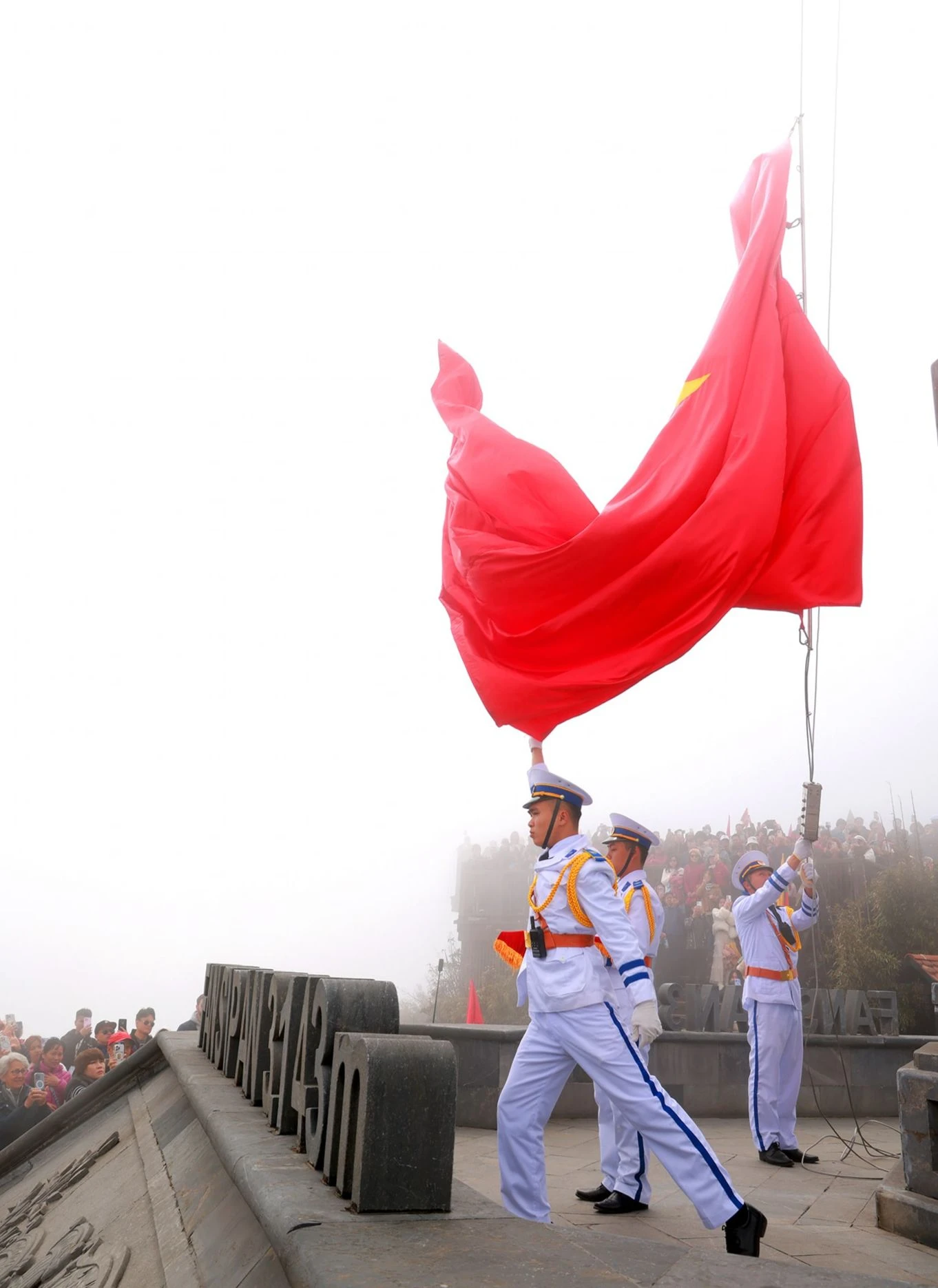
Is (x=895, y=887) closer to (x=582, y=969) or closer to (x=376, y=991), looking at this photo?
(x=582, y=969)

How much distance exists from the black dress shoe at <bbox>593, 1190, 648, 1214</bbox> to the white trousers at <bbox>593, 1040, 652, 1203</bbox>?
0.02 metres

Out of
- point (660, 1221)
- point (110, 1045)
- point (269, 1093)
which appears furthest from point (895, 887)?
point (269, 1093)

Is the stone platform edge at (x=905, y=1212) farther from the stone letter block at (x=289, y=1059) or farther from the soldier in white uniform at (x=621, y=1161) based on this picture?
the stone letter block at (x=289, y=1059)

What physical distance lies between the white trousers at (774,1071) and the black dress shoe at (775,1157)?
0.03 m

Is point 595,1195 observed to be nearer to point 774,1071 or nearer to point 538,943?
point 538,943

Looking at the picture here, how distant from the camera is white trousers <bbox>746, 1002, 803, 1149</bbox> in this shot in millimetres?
6203

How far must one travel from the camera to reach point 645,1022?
4.02 m

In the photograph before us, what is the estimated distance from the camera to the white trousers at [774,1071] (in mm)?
6203

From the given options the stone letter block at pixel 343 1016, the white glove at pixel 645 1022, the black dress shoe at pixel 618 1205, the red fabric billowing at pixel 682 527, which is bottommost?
the black dress shoe at pixel 618 1205

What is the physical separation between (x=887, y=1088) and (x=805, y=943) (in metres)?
11.0

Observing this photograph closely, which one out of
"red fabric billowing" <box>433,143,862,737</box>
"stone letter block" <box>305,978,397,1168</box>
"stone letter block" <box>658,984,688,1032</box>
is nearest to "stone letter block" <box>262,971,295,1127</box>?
"stone letter block" <box>305,978,397,1168</box>

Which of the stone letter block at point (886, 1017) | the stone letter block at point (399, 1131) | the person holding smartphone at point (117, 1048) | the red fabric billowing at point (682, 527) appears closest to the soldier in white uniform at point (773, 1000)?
the red fabric billowing at point (682, 527)

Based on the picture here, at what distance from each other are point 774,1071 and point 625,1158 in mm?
1896

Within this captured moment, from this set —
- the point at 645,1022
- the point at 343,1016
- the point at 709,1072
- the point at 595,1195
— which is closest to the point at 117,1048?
the point at 709,1072
